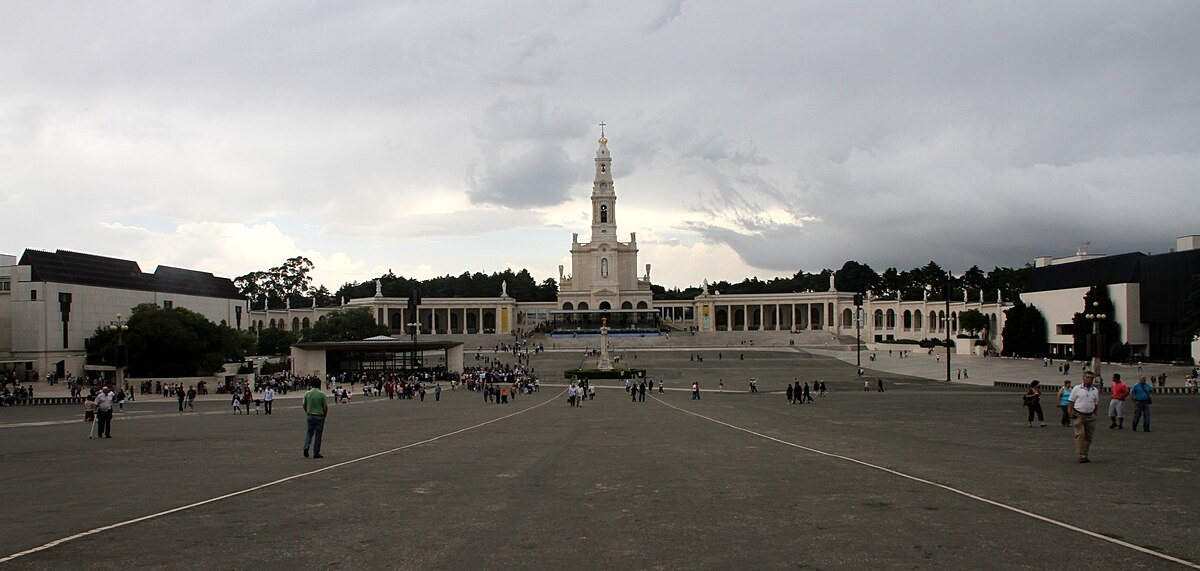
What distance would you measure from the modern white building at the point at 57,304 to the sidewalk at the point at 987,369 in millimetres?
61831

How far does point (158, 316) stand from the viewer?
53000 mm

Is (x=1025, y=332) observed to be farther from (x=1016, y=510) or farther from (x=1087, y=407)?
(x=1016, y=510)

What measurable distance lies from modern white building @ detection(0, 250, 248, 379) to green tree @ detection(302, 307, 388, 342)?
22.2m

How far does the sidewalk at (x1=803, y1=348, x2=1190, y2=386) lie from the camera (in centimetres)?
5057

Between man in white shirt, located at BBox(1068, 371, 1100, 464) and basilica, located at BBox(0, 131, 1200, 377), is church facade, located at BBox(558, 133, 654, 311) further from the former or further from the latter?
man in white shirt, located at BBox(1068, 371, 1100, 464)

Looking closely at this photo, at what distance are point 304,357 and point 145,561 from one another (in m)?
46.6

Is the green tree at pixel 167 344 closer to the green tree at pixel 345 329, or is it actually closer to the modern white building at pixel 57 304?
the modern white building at pixel 57 304

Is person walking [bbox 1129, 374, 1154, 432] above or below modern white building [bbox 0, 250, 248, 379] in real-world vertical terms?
below

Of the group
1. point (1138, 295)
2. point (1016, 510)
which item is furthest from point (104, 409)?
point (1138, 295)

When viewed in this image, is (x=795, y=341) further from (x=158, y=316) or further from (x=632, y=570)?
(x=632, y=570)

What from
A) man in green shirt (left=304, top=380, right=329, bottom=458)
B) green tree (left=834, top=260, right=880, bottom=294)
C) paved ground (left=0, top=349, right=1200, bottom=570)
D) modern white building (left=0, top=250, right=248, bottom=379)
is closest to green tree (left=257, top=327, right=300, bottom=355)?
modern white building (left=0, top=250, right=248, bottom=379)

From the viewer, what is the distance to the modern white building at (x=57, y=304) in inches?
2485

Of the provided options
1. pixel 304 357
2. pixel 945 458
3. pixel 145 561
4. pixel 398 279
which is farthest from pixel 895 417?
pixel 398 279

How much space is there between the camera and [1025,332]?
76500 millimetres
